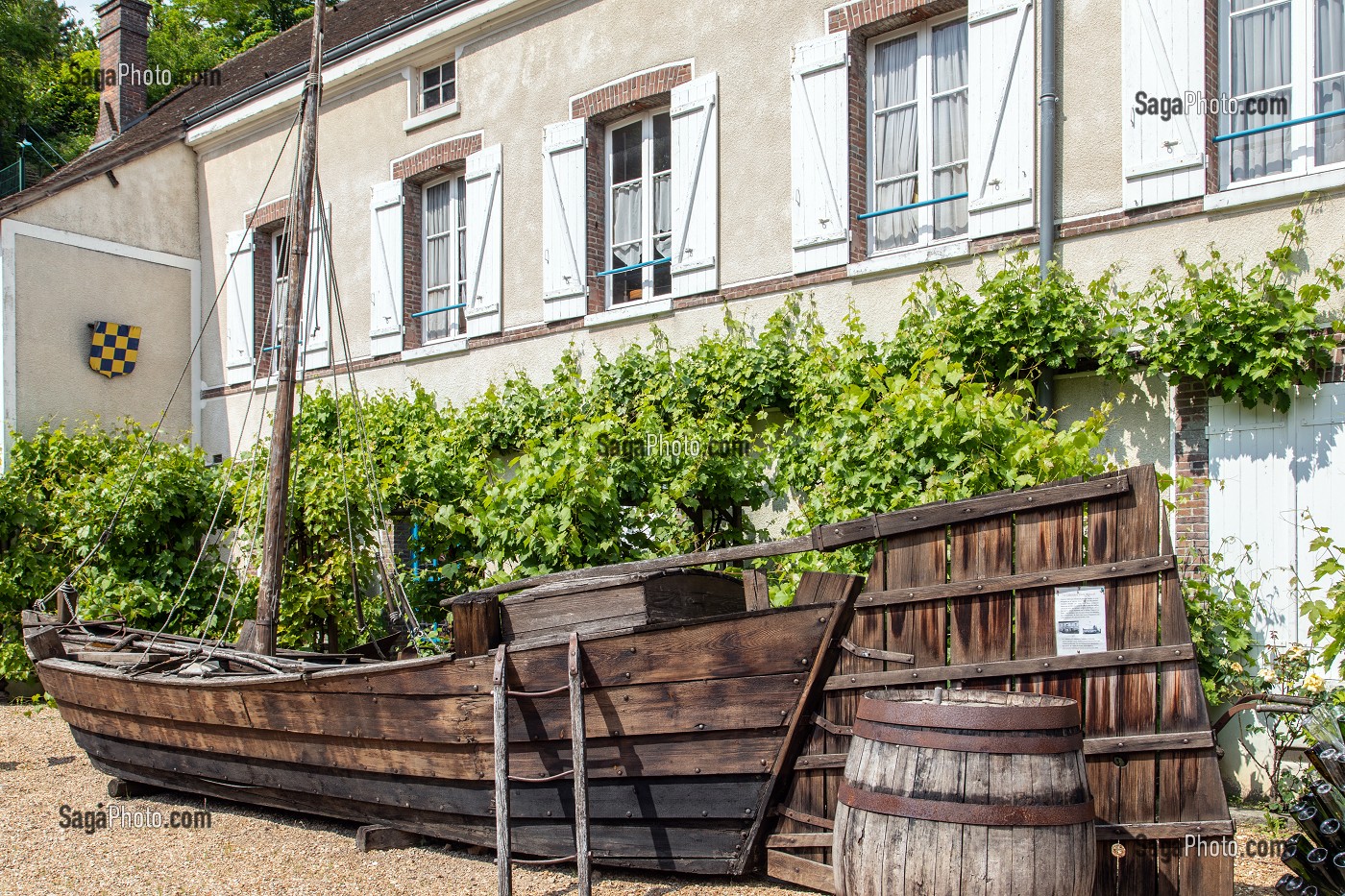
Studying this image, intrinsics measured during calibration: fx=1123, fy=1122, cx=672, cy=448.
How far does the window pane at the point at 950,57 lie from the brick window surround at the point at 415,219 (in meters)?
5.48

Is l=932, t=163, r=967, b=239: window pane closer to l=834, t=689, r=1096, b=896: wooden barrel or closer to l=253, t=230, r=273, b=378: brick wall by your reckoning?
l=834, t=689, r=1096, b=896: wooden barrel

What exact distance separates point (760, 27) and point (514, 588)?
5.72 m

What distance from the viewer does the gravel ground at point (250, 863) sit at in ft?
16.8

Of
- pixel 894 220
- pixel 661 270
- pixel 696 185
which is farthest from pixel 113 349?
pixel 894 220

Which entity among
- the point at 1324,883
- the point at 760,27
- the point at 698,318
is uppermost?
the point at 760,27

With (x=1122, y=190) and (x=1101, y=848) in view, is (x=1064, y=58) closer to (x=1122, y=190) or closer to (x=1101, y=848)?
(x=1122, y=190)

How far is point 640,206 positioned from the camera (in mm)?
10305

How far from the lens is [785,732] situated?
15.3ft

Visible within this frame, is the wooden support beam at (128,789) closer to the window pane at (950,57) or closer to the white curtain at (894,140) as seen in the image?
the white curtain at (894,140)

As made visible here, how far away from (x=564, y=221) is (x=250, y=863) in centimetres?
653

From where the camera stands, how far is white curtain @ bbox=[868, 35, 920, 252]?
8.49 meters

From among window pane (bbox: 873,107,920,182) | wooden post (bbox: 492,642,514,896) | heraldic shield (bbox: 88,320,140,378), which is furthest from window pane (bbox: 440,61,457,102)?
wooden post (bbox: 492,642,514,896)

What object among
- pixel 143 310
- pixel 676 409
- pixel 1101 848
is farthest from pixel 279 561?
pixel 143 310

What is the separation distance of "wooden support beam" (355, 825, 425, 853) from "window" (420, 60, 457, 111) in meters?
8.38
